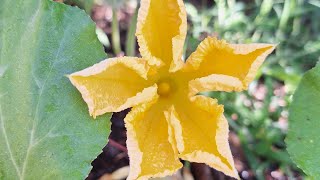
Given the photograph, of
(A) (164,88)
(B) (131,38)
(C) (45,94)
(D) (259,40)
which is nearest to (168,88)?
(A) (164,88)

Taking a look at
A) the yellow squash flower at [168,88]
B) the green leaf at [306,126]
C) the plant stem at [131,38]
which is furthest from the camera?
the plant stem at [131,38]

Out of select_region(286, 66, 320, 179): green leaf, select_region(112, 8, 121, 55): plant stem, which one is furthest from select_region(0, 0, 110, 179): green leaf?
select_region(112, 8, 121, 55): plant stem

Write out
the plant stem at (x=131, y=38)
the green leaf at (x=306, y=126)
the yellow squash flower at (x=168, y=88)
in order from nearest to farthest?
the yellow squash flower at (x=168, y=88), the green leaf at (x=306, y=126), the plant stem at (x=131, y=38)

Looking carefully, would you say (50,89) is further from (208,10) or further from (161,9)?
(208,10)

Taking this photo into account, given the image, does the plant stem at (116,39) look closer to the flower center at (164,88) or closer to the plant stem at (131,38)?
the plant stem at (131,38)

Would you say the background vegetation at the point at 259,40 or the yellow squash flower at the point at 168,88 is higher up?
the yellow squash flower at the point at 168,88

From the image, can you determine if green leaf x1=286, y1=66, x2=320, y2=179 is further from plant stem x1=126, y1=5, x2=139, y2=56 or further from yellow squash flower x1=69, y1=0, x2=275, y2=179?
plant stem x1=126, y1=5, x2=139, y2=56

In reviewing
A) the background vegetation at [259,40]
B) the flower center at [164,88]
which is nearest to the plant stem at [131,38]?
the background vegetation at [259,40]

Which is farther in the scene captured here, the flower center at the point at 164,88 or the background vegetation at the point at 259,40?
the background vegetation at the point at 259,40
